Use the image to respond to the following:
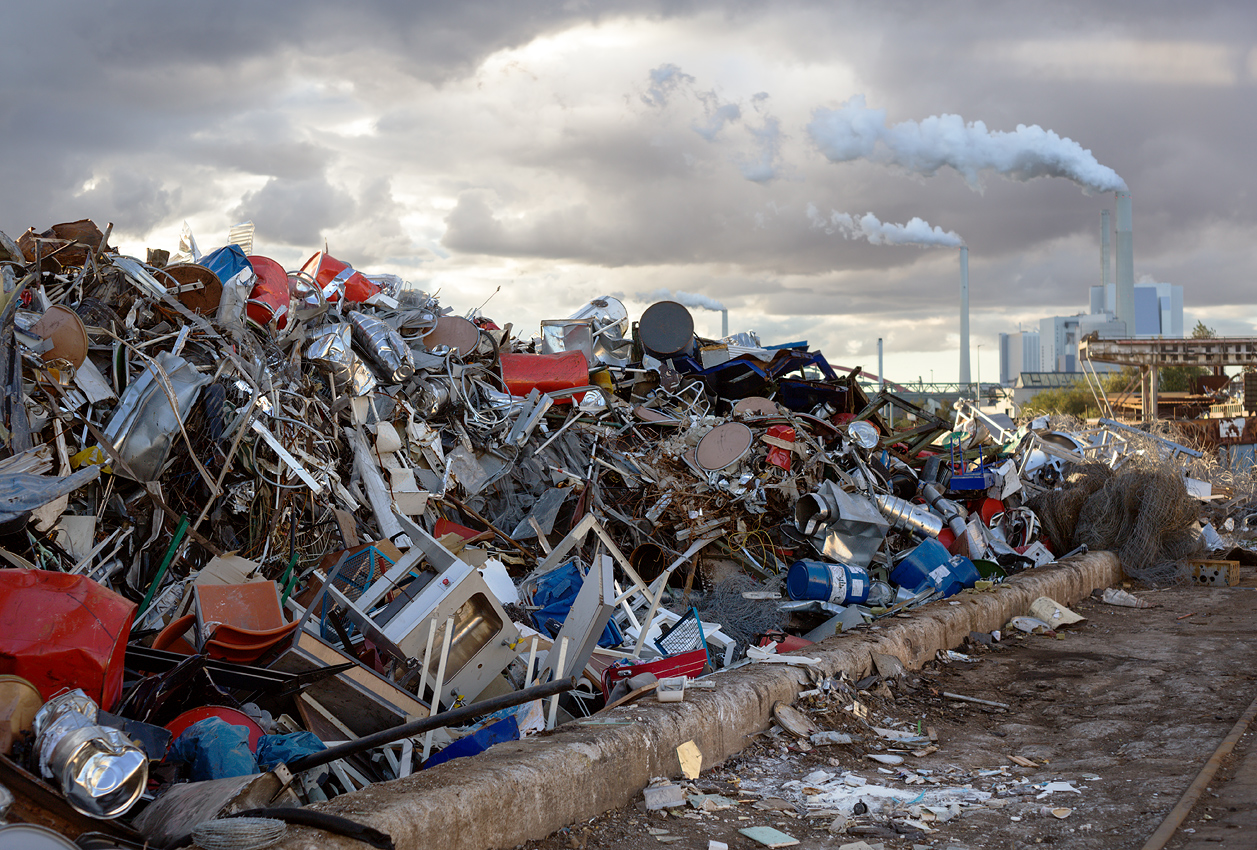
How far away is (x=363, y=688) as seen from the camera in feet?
13.1

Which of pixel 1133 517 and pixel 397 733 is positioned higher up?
pixel 397 733

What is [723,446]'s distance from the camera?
810cm

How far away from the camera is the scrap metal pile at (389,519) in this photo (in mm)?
3512

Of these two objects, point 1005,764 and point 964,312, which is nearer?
point 1005,764

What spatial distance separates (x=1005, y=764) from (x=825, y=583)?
2.48 meters

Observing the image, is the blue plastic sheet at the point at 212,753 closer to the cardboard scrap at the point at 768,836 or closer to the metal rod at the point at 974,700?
the cardboard scrap at the point at 768,836

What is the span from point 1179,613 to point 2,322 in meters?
9.21

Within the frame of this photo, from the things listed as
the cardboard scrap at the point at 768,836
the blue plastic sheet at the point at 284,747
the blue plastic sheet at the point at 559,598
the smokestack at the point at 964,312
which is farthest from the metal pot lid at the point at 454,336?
the smokestack at the point at 964,312

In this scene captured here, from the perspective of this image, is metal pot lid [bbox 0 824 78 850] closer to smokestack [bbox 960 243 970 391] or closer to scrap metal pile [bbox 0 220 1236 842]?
scrap metal pile [bbox 0 220 1236 842]

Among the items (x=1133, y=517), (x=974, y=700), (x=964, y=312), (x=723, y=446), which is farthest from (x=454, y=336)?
(x=964, y=312)

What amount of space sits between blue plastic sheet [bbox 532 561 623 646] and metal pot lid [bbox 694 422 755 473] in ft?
6.48

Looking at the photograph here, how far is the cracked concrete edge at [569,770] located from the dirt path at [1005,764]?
11 centimetres

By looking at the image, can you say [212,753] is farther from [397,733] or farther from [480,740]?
[480,740]

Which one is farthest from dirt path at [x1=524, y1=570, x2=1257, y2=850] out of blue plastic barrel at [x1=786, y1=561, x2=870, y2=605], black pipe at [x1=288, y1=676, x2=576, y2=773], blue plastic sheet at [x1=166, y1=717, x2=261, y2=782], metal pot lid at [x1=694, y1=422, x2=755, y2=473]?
metal pot lid at [x1=694, y1=422, x2=755, y2=473]
